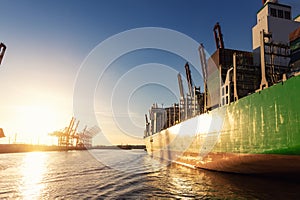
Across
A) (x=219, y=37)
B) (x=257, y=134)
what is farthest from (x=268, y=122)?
(x=219, y=37)

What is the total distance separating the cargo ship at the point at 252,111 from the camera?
10.1 m

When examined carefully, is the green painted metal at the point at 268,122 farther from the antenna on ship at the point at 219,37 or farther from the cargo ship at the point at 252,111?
the antenna on ship at the point at 219,37

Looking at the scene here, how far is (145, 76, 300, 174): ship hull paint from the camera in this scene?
9719mm

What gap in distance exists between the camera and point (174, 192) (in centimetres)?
966

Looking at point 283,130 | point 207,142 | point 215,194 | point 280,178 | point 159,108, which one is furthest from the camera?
point 159,108

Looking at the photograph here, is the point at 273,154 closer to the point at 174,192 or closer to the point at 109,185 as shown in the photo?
the point at 174,192

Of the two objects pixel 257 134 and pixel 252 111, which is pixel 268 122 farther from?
pixel 252 111

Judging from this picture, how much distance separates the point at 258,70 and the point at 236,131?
24.6 ft

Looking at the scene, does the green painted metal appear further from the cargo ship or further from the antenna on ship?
the antenna on ship

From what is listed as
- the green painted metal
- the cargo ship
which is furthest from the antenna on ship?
the green painted metal

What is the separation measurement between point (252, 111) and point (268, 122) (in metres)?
1.33

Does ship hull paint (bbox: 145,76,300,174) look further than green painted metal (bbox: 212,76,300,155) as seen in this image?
Yes

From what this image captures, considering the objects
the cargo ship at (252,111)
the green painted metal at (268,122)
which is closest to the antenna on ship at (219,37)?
the cargo ship at (252,111)

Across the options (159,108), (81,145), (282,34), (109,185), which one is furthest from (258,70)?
(81,145)
